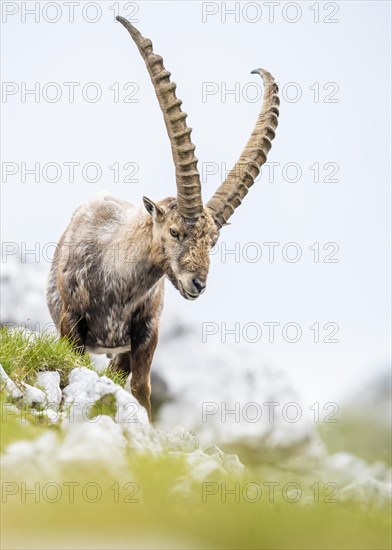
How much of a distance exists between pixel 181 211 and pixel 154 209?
45 centimetres

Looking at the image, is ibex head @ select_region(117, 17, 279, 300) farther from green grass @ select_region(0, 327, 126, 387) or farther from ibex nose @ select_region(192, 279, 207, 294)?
green grass @ select_region(0, 327, 126, 387)

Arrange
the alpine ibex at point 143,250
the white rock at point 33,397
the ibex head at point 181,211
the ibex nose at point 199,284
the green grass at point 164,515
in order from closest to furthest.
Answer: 1. the green grass at point 164,515
2. the white rock at point 33,397
3. the ibex nose at point 199,284
4. the ibex head at point 181,211
5. the alpine ibex at point 143,250

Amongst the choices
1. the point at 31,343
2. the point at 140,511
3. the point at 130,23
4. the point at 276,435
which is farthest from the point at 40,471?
the point at 276,435

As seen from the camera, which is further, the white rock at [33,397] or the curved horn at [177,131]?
the curved horn at [177,131]

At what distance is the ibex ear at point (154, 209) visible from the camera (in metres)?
13.4

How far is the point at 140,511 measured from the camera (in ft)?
20.1

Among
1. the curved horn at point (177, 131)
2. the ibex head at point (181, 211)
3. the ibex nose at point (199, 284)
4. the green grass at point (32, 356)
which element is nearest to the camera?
the green grass at point (32, 356)

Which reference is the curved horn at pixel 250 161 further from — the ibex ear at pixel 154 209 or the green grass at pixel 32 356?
the green grass at pixel 32 356

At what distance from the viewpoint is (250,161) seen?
581 inches

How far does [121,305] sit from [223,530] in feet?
26.7

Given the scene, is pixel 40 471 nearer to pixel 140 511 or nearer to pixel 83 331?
pixel 140 511

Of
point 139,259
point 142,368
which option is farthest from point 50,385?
point 142,368

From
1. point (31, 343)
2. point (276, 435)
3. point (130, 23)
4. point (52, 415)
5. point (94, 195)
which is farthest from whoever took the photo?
point (276, 435)

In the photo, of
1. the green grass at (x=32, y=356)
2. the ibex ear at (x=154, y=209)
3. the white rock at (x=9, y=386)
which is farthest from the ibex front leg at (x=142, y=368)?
the white rock at (x=9, y=386)
